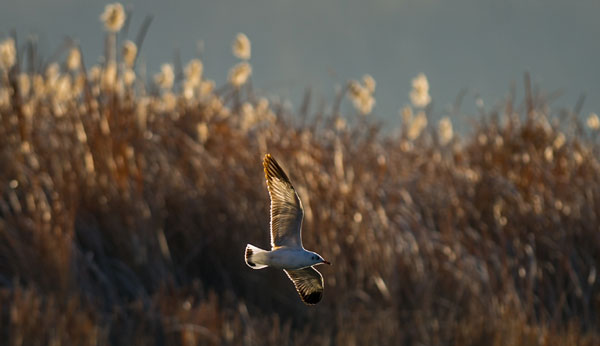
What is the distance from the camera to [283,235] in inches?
29.7

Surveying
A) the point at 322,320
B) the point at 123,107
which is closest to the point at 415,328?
the point at 322,320

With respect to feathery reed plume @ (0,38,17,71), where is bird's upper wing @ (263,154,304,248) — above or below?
below

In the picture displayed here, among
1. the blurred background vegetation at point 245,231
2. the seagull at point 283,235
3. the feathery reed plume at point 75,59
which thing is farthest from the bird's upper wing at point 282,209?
the feathery reed plume at point 75,59

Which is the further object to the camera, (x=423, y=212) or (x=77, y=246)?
(x=423, y=212)

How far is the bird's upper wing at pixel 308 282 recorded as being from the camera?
2.64 ft

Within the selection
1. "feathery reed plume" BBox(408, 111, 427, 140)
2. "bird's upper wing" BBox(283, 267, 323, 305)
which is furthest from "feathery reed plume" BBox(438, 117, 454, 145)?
"bird's upper wing" BBox(283, 267, 323, 305)

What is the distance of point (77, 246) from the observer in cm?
497

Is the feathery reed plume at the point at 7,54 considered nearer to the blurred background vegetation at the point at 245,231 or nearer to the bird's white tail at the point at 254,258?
the blurred background vegetation at the point at 245,231

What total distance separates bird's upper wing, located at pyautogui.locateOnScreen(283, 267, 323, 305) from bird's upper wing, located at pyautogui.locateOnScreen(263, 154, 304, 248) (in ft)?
0.20

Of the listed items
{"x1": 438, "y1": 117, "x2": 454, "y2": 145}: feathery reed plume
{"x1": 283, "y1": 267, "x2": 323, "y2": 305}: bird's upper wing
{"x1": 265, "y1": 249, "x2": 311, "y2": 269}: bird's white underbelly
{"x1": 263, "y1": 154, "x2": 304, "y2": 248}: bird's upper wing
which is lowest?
{"x1": 283, "y1": 267, "x2": 323, "y2": 305}: bird's upper wing

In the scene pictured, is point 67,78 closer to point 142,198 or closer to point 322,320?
point 142,198

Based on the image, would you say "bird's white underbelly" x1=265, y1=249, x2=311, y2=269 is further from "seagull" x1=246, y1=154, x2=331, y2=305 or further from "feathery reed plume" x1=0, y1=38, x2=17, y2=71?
"feathery reed plume" x1=0, y1=38, x2=17, y2=71

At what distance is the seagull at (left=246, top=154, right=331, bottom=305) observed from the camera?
69 centimetres

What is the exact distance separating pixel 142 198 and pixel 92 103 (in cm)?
64
